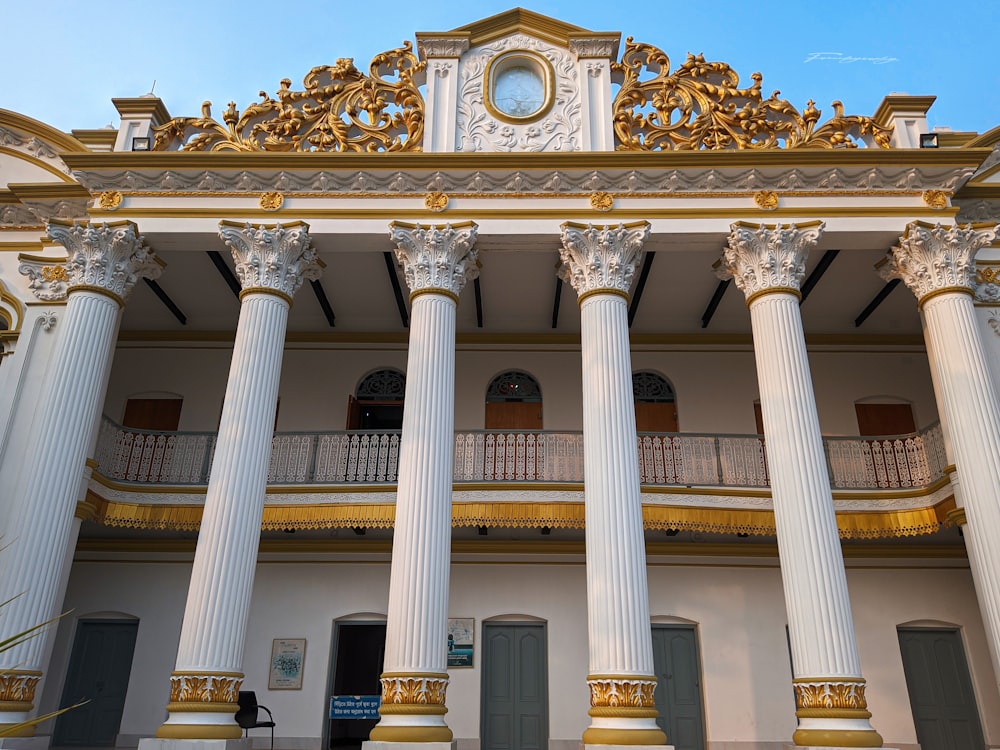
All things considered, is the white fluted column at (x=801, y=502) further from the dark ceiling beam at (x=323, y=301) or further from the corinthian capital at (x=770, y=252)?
the dark ceiling beam at (x=323, y=301)

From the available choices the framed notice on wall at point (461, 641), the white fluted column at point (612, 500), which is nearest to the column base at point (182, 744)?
the white fluted column at point (612, 500)

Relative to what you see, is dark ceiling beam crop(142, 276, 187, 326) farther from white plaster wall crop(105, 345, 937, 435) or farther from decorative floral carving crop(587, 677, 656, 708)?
decorative floral carving crop(587, 677, 656, 708)

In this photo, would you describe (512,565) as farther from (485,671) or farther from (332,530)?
(332,530)

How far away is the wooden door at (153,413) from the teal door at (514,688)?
7.18 metres

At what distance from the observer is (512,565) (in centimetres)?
1345

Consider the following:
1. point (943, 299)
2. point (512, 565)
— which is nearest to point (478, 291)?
point (512, 565)

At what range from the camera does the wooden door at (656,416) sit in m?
14.7

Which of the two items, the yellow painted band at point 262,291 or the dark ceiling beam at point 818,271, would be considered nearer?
the yellow painted band at point 262,291

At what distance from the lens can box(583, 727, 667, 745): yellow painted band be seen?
8.37 metres

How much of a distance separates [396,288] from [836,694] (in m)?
9.00

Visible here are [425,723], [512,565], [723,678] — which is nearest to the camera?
[425,723]

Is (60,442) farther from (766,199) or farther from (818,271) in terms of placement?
(818,271)

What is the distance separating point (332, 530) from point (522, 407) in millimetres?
4165

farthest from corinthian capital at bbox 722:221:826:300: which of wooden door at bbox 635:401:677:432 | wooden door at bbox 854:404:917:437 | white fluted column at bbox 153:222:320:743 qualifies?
white fluted column at bbox 153:222:320:743
